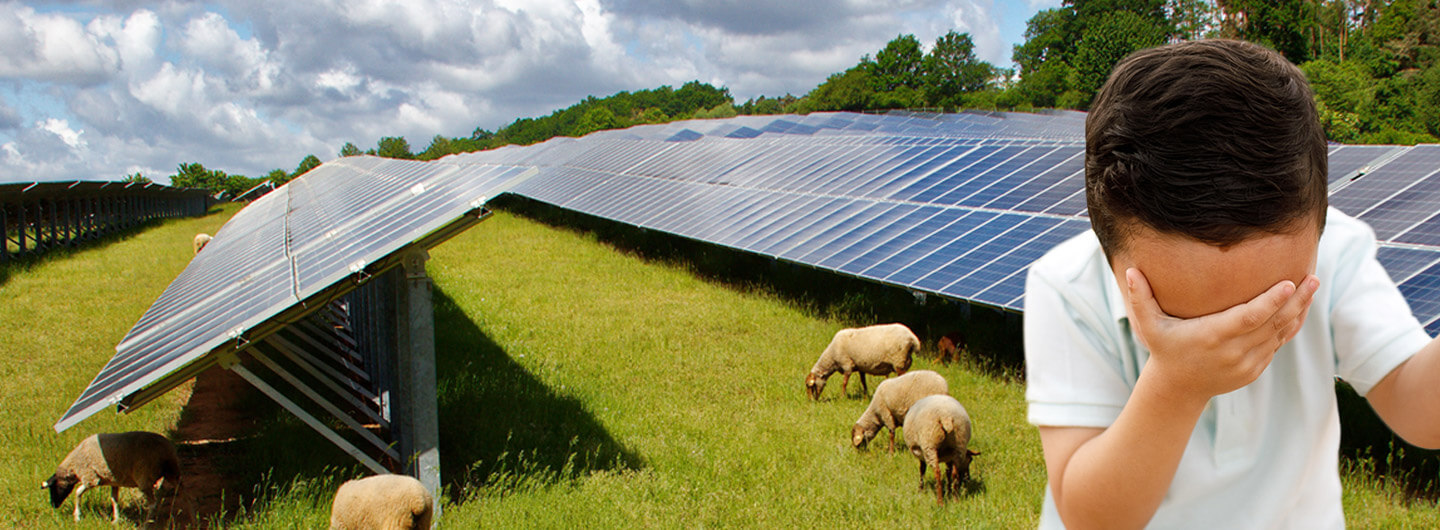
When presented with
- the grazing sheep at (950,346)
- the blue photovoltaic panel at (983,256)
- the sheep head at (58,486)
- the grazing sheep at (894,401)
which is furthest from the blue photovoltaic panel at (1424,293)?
the sheep head at (58,486)

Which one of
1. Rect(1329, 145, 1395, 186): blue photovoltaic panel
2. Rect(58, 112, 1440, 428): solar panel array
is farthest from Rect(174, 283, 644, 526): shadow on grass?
Rect(1329, 145, 1395, 186): blue photovoltaic panel

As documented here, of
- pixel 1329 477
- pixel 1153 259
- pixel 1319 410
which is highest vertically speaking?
pixel 1153 259

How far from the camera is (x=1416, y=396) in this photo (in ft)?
4.39

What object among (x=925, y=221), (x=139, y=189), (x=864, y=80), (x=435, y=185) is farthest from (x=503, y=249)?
(x=864, y=80)

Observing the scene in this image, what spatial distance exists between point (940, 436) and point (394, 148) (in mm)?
125286

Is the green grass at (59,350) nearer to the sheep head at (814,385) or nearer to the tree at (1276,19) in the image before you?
the sheep head at (814,385)

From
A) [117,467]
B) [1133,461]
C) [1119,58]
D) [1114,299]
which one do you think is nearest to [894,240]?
[117,467]

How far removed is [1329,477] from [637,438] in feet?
28.1

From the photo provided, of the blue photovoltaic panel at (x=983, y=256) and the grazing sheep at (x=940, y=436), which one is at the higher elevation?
the blue photovoltaic panel at (x=983, y=256)

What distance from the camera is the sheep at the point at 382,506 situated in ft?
20.5

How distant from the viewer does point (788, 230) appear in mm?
17516

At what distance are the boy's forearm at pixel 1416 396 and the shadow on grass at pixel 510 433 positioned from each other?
7.39 m

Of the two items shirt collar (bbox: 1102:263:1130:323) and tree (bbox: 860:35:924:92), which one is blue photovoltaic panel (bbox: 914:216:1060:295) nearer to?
shirt collar (bbox: 1102:263:1130:323)

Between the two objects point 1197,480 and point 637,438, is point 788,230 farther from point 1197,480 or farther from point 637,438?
point 1197,480
